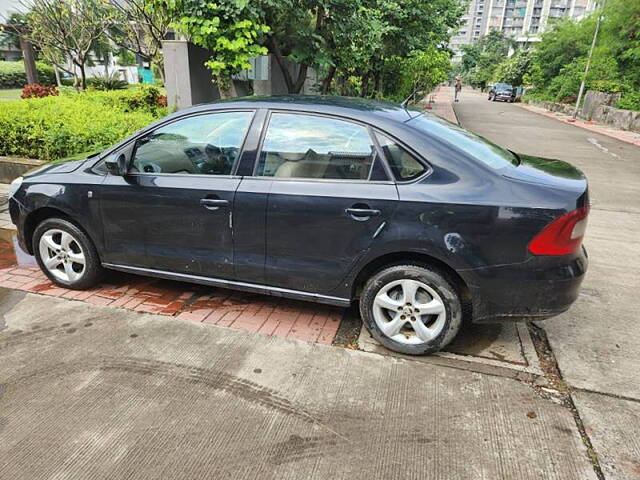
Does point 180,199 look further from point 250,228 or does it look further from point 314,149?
point 314,149

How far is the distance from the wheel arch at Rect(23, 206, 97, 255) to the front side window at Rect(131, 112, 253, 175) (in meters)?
0.73

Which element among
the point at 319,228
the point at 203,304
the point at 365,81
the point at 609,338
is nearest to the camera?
the point at 319,228

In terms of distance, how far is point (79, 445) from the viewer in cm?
242

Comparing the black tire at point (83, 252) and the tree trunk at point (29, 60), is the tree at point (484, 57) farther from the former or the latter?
the black tire at point (83, 252)

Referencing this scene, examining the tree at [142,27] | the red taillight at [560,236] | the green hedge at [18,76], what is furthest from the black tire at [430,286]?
the green hedge at [18,76]

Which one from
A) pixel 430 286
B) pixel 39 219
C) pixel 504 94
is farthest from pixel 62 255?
pixel 504 94

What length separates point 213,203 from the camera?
132 inches

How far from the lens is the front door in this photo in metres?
3.41

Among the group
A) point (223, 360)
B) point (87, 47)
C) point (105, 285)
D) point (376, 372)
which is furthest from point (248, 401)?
point (87, 47)

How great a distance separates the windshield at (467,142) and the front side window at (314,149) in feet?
1.29

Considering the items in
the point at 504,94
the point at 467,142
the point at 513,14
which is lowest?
the point at 504,94

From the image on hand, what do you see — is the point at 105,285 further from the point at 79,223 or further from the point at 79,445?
the point at 79,445

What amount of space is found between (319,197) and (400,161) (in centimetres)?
57

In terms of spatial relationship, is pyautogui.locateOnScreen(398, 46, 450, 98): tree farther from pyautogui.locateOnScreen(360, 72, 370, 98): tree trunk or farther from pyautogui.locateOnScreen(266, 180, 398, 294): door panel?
pyautogui.locateOnScreen(266, 180, 398, 294): door panel
